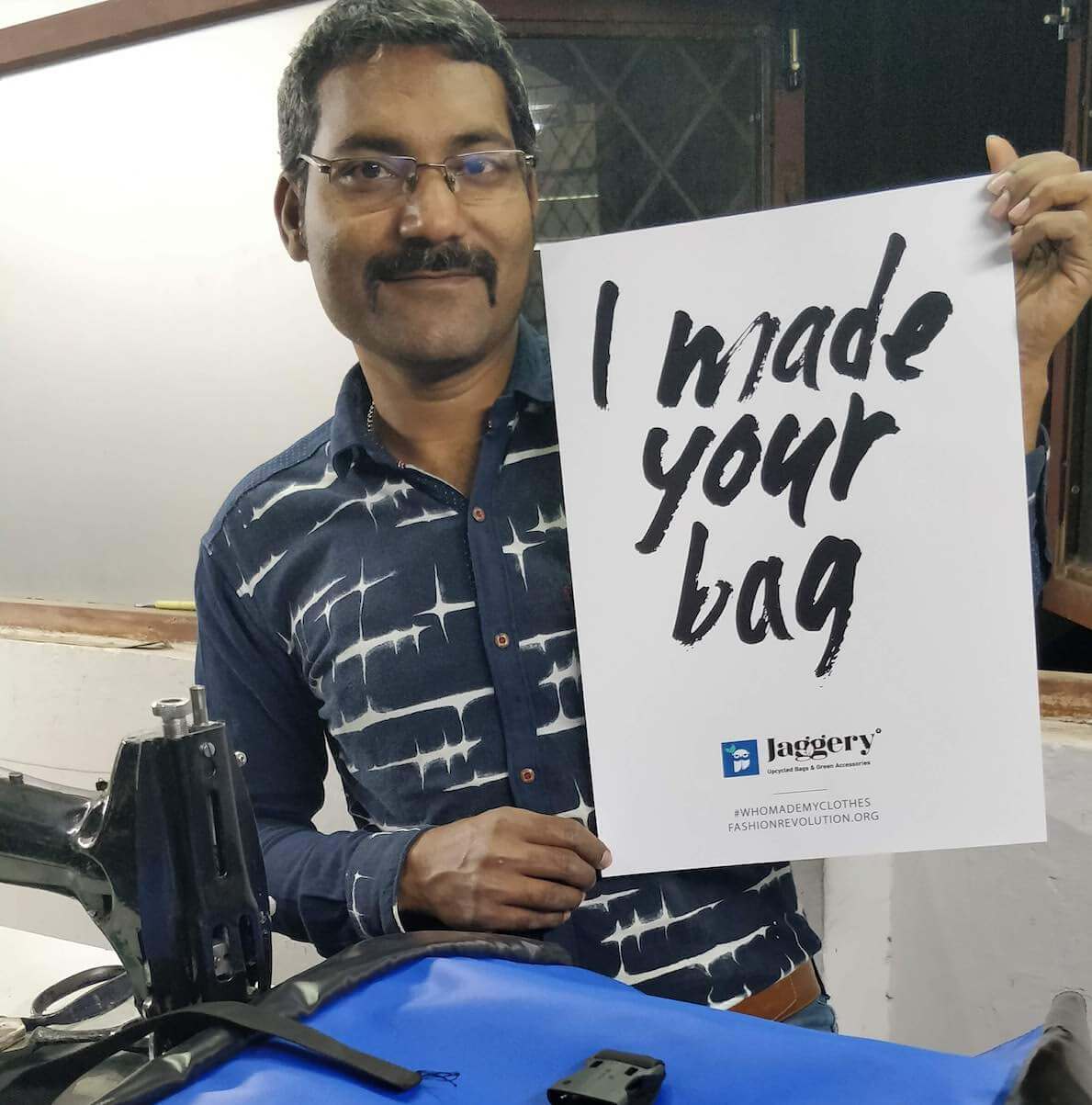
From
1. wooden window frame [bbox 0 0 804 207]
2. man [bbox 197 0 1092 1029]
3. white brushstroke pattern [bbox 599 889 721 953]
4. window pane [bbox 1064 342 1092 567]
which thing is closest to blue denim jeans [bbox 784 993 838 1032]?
man [bbox 197 0 1092 1029]

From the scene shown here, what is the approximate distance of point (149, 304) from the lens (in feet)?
4.13

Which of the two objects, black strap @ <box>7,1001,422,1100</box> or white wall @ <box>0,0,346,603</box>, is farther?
white wall @ <box>0,0,346,603</box>

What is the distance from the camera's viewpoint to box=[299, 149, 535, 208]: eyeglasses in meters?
0.70

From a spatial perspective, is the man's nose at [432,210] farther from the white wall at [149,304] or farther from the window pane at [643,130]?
the white wall at [149,304]

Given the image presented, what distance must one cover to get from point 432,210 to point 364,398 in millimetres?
158

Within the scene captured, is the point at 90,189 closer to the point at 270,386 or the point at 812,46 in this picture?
the point at 270,386

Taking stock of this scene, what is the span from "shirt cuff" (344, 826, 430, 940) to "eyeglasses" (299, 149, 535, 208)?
0.44 metres

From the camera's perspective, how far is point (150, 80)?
1190mm

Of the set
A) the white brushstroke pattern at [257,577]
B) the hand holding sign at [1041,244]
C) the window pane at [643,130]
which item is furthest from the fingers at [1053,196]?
the white brushstroke pattern at [257,577]

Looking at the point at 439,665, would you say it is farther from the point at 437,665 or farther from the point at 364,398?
the point at 364,398

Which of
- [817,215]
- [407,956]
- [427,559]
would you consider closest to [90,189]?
[427,559]

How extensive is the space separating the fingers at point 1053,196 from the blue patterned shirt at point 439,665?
321 millimetres

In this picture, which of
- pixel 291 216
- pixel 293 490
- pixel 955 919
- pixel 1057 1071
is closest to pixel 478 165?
pixel 291 216

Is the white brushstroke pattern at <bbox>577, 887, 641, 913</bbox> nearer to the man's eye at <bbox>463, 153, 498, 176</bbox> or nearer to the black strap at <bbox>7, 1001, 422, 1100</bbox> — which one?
the black strap at <bbox>7, 1001, 422, 1100</bbox>
